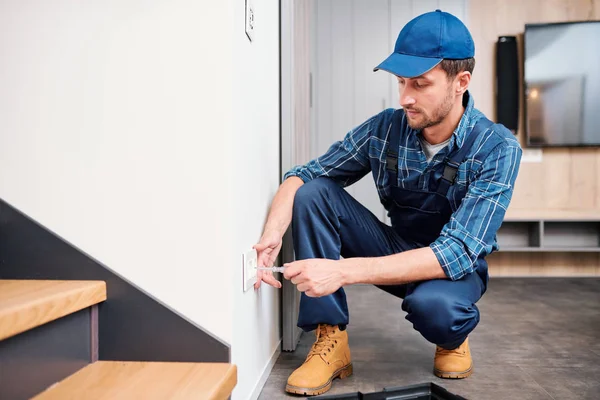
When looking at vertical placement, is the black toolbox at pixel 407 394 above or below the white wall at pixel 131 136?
below

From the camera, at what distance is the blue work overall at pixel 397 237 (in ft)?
4.37

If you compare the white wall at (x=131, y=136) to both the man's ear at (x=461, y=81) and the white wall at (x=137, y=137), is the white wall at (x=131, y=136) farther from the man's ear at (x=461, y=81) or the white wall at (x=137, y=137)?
the man's ear at (x=461, y=81)

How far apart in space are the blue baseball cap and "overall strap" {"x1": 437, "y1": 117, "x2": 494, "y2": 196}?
20 cm

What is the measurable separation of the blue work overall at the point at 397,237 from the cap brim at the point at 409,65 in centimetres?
23

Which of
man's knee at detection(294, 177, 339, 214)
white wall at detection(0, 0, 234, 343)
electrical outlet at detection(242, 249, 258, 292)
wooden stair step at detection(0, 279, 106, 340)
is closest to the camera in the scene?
wooden stair step at detection(0, 279, 106, 340)

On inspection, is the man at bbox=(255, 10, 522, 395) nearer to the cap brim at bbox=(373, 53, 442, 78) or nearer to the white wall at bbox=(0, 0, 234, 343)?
the cap brim at bbox=(373, 53, 442, 78)

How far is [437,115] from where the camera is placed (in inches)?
54.9

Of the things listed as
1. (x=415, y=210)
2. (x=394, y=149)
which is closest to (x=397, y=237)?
(x=415, y=210)

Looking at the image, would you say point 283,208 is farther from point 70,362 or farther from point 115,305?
point 70,362

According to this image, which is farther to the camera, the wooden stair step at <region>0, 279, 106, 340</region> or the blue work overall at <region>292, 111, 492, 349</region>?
the blue work overall at <region>292, 111, 492, 349</region>

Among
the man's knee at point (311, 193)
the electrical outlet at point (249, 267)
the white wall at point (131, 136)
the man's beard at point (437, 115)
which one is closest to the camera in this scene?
the white wall at point (131, 136)

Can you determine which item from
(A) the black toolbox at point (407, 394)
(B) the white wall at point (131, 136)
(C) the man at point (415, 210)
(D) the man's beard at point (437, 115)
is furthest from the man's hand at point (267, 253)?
(D) the man's beard at point (437, 115)

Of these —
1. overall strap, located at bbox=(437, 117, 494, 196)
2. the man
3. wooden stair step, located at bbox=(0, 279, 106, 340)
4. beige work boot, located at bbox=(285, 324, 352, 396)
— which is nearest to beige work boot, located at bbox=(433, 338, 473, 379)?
the man

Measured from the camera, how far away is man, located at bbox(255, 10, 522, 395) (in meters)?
1.29
